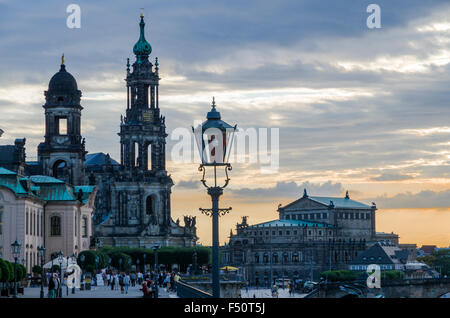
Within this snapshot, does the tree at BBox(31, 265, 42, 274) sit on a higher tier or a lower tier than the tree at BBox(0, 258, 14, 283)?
lower

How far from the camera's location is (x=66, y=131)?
122 m

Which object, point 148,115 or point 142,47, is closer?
point 148,115

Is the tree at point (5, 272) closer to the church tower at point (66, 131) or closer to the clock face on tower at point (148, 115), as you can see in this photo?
the church tower at point (66, 131)

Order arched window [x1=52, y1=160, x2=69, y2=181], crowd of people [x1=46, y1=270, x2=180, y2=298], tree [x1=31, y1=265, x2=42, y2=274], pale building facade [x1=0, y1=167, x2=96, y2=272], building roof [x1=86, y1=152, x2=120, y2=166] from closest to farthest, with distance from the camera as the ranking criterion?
1. crowd of people [x1=46, y1=270, x2=180, y2=298]
2. pale building facade [x1=0, y1=167, x2=96, y2=272]
3. tree [x1=31, y1=265, x2=42, y2=274]
4. arched window [x1=52, y1=160, x2=69, y2=181]
5. building roof [x1=86, y1=152, x2=120, y2=166]

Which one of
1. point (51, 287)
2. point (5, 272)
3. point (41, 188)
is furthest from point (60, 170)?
point (51, 287)

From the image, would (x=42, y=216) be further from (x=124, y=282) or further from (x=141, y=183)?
(x=141, y=183)

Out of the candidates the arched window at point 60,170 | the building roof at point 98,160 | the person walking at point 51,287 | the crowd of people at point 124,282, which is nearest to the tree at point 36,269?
the crowd of people at point 124,282

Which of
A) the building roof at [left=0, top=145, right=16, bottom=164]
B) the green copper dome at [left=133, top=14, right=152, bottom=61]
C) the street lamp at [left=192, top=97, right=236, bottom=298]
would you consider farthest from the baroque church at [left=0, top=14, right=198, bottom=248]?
the street lamp at [left=192, top=97, right=236, bottom=298]

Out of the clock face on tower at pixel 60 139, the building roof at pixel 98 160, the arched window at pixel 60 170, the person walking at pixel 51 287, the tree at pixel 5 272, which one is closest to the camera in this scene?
the person walking at pixel 51 287

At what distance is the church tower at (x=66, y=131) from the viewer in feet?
392

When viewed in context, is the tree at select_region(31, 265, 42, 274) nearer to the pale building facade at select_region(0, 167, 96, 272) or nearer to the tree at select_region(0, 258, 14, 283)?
the pale building facade at select_region(0, 167, 96, 272)

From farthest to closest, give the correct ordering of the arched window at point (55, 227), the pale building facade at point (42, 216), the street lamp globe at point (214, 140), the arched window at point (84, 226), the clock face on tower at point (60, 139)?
the clock face on tower at point (60, 139)
the arched window at point (84, 226)
the arched window at point (55, 227)
the pale building facade at point (42, 216)
the street lamp globe at point (214, 140)

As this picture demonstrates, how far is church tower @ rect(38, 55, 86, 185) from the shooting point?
392 feet
